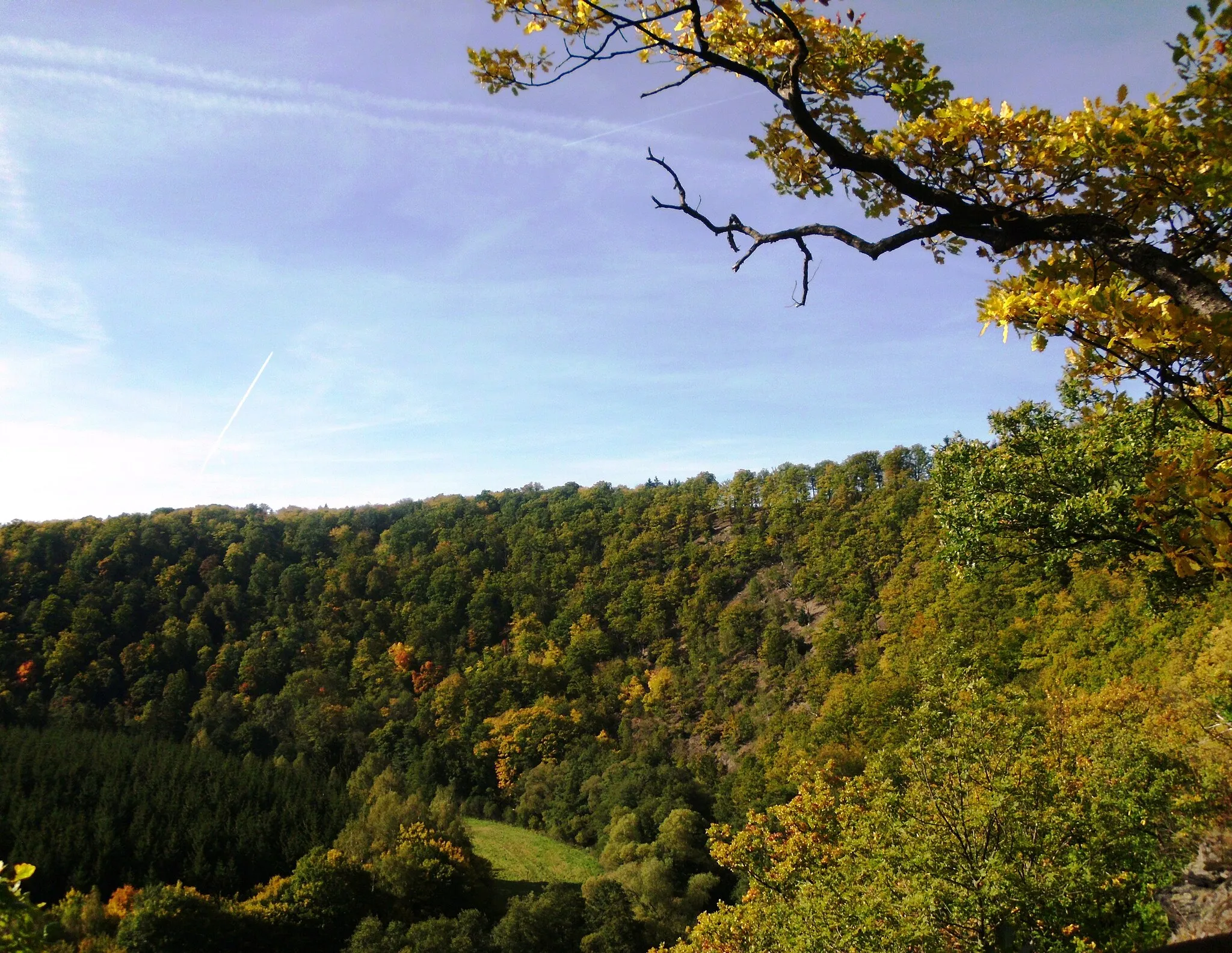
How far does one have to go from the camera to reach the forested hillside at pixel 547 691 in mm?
15539

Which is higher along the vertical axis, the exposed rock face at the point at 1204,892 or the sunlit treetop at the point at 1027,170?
the sunlit treetop at the point at 1027,170

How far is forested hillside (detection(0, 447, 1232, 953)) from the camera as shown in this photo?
1554 cm

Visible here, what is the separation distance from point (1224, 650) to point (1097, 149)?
59.1 feet

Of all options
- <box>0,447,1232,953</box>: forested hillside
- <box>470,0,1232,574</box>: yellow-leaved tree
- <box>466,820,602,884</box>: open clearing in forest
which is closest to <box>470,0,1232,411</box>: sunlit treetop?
<box>470,0,1232,574</box>: yellow-leaved tree

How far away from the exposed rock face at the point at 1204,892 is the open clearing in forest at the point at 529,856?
31.7 meters

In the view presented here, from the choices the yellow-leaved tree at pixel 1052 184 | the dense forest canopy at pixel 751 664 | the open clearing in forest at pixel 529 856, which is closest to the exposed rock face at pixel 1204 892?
the dense forest canopy at pixel 751 664

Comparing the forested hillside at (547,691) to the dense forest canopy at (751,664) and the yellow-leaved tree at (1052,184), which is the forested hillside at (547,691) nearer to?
the dense forest canopy at (751,664)

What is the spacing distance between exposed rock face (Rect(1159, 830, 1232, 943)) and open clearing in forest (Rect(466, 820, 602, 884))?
104 ft

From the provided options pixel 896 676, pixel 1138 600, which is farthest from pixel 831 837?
pixel 896 676

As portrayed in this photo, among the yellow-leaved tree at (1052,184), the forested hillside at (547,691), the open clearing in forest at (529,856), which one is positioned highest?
the yellow-leaved tree at (1052,184)

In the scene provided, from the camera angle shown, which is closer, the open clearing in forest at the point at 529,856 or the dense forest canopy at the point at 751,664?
the dense forest canopy at the point at 751,664

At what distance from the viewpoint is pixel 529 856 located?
42281mm

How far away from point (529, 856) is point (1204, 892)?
39.5 m

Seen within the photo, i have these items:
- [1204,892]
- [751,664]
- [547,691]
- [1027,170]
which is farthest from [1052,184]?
[547,691]
